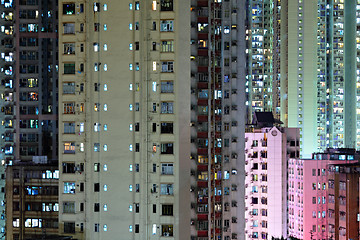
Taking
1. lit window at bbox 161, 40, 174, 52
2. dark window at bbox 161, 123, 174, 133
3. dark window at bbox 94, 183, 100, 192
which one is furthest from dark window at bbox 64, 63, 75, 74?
dark window at bbox 94, 183, 100, 192

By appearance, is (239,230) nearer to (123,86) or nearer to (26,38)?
(123,86)

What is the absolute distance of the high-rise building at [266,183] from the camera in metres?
89.8

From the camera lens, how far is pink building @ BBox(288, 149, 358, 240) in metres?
92.0

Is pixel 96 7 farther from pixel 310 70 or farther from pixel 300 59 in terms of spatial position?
pixel 310 70

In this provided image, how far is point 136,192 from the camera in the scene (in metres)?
50.4

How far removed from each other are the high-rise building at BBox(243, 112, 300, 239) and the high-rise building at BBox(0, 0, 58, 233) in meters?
29.3

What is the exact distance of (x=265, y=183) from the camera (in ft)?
299

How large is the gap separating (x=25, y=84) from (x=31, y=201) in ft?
79.3

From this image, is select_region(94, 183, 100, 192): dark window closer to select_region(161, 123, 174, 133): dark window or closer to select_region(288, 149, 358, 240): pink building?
select_region(161, 123, 174, 133): dark window

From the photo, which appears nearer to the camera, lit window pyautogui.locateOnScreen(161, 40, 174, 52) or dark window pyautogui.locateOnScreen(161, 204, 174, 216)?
dark window pyautogui.locateOnScreen(161, 204, 174, 216)

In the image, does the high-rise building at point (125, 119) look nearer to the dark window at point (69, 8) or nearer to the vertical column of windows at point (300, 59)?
the dark window at point (69, 8)

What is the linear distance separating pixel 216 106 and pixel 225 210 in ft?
36.6

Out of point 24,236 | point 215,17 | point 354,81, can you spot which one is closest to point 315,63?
point 354,81

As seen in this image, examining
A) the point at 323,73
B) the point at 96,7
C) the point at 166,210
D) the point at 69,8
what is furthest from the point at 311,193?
the point at 69,8
